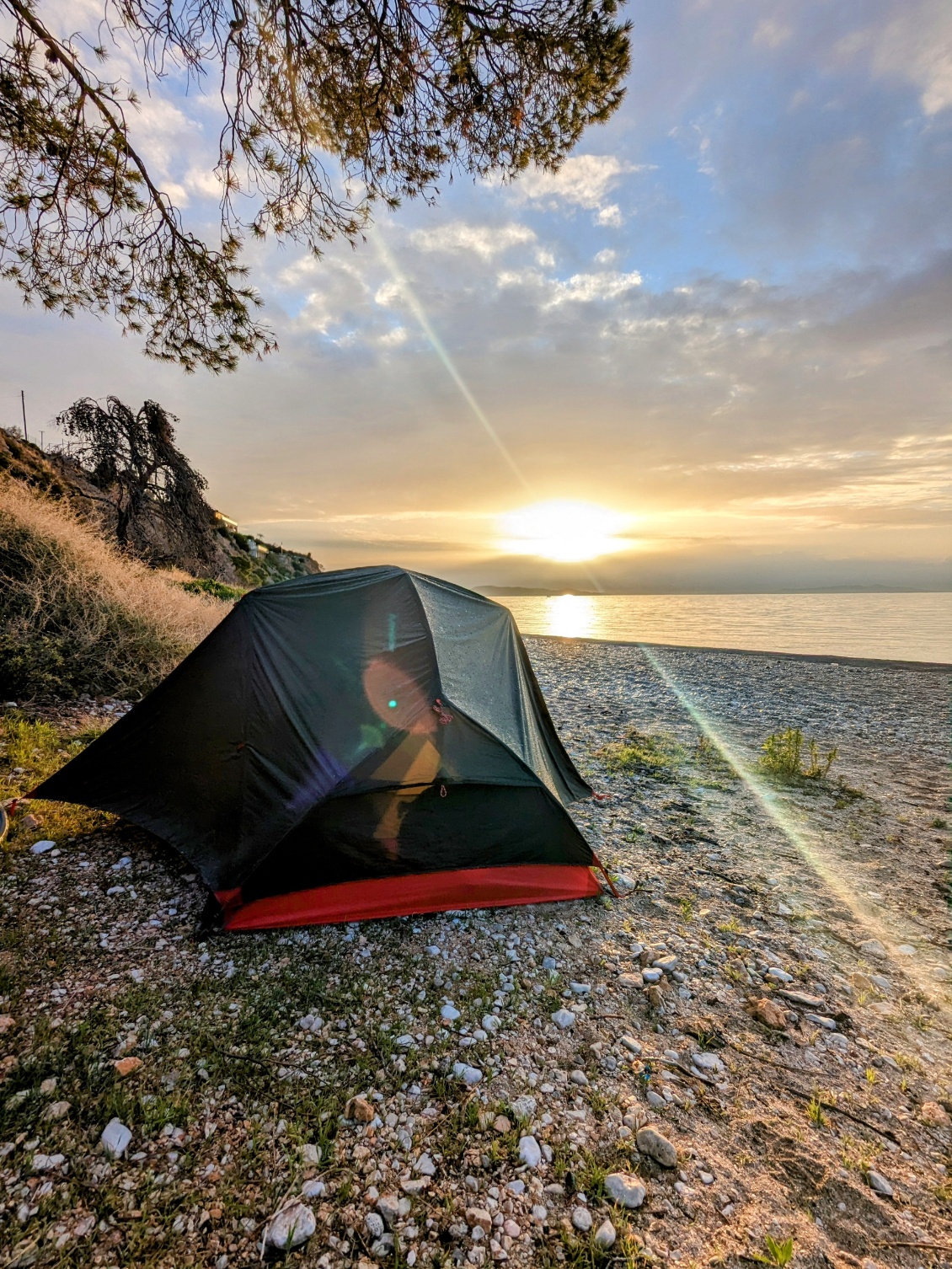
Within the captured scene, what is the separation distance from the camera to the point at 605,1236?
250 centimetres

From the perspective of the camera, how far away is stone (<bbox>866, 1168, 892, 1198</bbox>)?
9.07 feet

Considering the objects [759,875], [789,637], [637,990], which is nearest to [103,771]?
[637,990]

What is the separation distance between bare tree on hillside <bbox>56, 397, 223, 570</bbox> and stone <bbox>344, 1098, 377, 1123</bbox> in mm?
19114

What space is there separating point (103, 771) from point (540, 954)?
4.63 metres

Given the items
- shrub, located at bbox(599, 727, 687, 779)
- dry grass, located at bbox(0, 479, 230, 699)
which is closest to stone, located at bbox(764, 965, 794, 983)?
shrub, located at bbox(599, 727, 687, 779)

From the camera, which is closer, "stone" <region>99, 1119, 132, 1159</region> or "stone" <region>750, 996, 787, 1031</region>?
"stone" <region>99, 1119, 132, 1159</region>

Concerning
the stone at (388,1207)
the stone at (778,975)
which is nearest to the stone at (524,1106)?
the stone at (388,1207)

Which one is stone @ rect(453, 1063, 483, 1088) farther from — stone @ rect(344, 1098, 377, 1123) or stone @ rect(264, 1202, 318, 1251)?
stone @ rect(264, 1202, 318, 1251)

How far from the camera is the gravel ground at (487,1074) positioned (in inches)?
99.7

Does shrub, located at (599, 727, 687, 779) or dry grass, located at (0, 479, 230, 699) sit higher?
dry grass, located at (0, 479, 230, 699)

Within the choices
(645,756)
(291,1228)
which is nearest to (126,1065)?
(291,1228)

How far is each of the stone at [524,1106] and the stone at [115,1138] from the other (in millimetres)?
2084

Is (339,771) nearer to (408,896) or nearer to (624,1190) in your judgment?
(408,896)

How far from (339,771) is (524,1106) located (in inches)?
102
